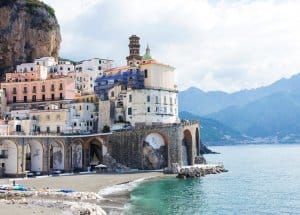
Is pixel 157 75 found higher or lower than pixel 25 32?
lower

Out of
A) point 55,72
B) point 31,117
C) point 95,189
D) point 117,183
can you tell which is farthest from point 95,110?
point 95,189

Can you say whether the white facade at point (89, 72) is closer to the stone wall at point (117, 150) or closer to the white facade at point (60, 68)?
the white facade at point (60, 68)

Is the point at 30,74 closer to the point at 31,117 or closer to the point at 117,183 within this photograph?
the point at 31,117

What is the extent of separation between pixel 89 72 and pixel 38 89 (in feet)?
55.9

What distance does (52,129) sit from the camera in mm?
100938

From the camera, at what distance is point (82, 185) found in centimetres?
7462

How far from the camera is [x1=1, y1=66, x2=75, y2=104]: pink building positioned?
358 ft

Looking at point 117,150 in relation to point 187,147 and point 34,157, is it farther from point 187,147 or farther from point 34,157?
point 34,157

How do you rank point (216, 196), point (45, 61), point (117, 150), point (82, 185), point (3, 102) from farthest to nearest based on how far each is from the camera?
point (45, 61) → point (3, 102) → point (117, 150) → point (82, 185) → point (216, 196)

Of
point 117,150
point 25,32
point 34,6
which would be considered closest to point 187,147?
point 117,150

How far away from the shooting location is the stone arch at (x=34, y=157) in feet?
307

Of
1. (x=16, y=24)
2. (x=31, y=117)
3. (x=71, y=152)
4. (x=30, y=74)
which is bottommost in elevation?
(x=71, y=152)

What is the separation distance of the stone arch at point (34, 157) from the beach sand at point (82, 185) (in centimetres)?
1055

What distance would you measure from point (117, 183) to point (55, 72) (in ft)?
169
